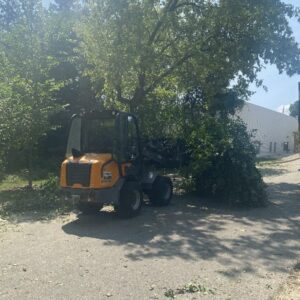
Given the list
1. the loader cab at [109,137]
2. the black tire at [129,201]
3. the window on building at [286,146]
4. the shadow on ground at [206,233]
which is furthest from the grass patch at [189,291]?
the window on building at [286,146]

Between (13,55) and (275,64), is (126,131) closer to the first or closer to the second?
(13,55)

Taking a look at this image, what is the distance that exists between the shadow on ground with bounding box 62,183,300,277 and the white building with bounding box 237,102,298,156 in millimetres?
33721

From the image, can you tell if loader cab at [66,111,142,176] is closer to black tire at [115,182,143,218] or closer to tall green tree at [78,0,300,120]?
black tire at [115,182,143,218]

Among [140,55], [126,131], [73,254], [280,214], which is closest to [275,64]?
[140,55]

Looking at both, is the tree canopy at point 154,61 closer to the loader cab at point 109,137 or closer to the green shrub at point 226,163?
the green shrub at point 226,163

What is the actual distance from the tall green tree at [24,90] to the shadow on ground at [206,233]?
4754 millimetres

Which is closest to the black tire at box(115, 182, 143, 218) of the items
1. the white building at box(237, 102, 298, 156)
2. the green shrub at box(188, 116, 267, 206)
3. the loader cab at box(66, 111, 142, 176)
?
the loader cab at box(66, 111, 142, 176)

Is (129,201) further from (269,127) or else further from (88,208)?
(269,127)

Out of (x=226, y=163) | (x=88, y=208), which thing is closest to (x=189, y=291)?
(x=88, y=208)

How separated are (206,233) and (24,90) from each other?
8356mm

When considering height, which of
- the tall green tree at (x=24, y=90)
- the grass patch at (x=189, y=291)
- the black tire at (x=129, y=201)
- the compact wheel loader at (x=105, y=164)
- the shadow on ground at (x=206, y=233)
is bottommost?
the grass patch at (x=189, y=291)

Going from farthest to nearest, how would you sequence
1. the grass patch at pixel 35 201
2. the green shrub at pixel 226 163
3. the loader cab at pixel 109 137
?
the green shrub at pixel 226 163 → the grass patch at pixel 35 201 → the loader cab at pixel 109 137

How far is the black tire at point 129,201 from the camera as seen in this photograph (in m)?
11.1

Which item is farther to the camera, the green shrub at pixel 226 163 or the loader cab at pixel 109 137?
the green shrub at pixel 226 163
